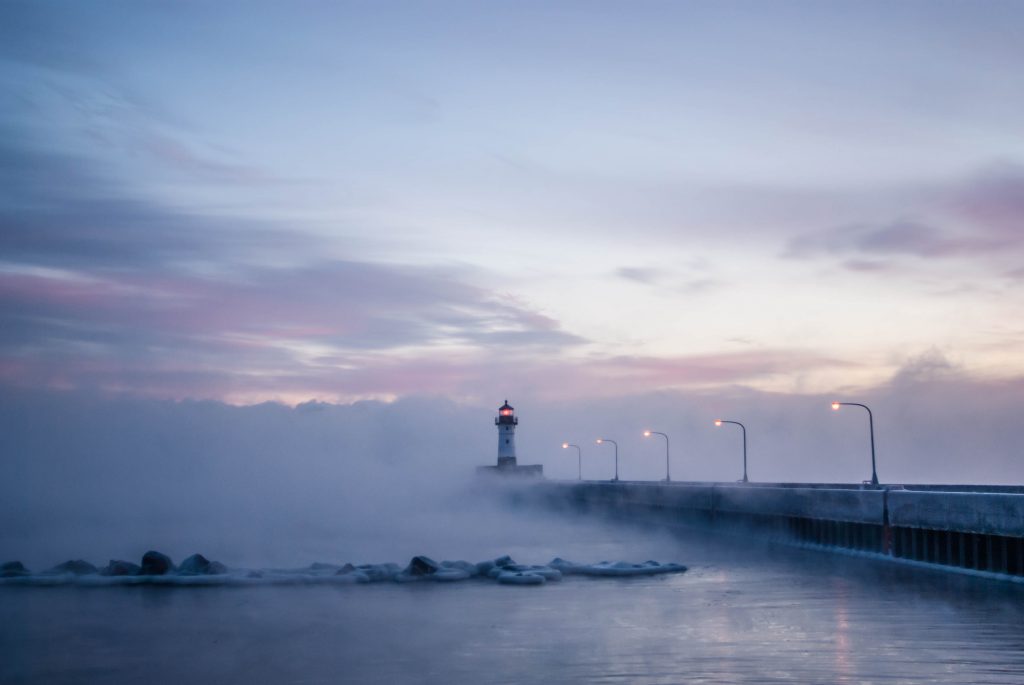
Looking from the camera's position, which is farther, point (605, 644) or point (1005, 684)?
point (605, 644)

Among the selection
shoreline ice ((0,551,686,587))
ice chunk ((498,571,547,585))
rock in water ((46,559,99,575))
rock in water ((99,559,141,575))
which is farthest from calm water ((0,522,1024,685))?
rock in water ((46,559,99,575))

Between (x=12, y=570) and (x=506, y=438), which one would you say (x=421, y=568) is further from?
(x=506, y=438)

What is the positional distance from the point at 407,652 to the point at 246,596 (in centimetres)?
1148

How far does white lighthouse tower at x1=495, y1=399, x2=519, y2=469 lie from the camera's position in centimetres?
11512

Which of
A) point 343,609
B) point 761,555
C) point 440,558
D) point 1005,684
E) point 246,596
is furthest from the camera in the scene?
point 440,558

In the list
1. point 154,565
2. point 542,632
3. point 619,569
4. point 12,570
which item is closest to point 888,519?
point 619,569

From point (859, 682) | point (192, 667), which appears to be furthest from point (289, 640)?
point (859, 682)

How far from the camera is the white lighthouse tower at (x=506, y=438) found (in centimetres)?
11512

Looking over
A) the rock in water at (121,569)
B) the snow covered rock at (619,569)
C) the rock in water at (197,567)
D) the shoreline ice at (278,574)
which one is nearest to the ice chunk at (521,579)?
the shoreline ice at (278,574)

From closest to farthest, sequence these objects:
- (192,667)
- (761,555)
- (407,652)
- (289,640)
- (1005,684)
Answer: (1005,684)
(192,667)
(407,652)
(289,640)
(761,555)

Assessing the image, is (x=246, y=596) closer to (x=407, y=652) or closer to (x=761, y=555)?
(x=407, y=652)

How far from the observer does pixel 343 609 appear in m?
25.2

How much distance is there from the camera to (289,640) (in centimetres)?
2019

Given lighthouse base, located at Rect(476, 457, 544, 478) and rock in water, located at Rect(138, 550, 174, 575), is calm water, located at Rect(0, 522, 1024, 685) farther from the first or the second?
lighthouse base, located at Rect(476, 457, 544, 478)
